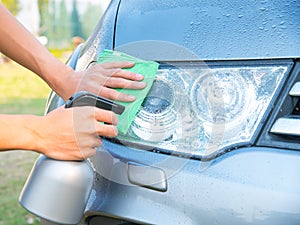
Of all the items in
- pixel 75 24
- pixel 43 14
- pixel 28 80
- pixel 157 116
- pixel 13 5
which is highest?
pixel 157 116

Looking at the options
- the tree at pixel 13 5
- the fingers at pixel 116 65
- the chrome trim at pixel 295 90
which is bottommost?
the tree at pixel 13 5

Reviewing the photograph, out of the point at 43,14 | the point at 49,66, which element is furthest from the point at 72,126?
the point at 43,14

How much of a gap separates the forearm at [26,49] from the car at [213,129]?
0.42m

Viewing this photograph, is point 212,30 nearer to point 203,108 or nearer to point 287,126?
point 203,108

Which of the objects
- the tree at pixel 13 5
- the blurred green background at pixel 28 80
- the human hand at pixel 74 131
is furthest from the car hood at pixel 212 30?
the tree at pixel 13 5

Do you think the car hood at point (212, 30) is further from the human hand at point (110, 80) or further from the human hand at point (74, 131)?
the human hand at point (74, 131)

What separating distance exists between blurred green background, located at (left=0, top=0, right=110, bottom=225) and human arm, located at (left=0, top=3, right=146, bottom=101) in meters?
0.91

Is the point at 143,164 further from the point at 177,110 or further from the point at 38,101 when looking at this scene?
the point at 38,101

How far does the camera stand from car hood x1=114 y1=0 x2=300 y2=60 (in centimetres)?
120

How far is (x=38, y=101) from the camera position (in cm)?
656

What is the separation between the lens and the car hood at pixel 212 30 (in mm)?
1199

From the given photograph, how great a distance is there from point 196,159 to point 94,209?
333mm

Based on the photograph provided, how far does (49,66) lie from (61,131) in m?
0.56

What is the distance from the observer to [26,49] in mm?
1696
